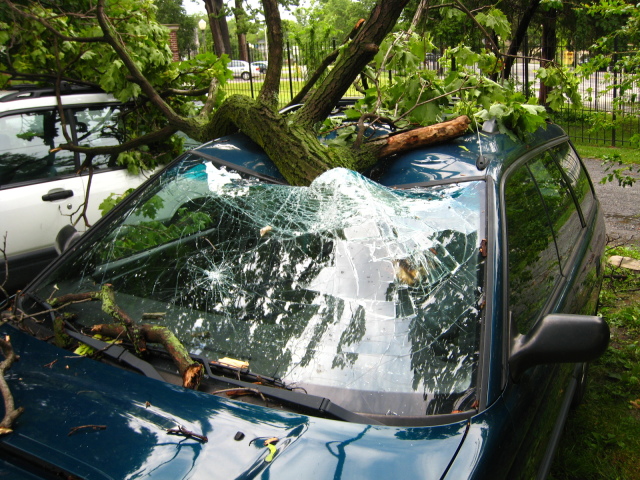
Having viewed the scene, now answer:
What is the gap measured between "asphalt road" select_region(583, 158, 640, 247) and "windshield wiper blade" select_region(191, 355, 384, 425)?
4852mm

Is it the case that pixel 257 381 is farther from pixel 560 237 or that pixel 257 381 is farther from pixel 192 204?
pixel 560 237

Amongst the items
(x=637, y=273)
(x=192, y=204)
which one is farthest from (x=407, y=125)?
(x=637, y=273)

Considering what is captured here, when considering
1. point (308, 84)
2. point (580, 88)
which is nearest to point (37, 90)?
point (308, 84)

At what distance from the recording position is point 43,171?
16.4 feet

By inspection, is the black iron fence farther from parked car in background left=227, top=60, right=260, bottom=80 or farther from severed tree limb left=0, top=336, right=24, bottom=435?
severed tree limb left=0, top=336, right=24, bottom=435

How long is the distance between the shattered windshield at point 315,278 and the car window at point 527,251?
6.4 inches

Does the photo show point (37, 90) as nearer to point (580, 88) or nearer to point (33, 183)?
point (33, 183)

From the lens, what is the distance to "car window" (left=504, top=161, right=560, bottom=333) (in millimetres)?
2135

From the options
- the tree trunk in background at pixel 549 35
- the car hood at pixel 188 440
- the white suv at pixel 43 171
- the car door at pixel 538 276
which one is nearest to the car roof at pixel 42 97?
the white suv at pixel 43 171

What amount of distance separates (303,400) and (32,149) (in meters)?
4.18

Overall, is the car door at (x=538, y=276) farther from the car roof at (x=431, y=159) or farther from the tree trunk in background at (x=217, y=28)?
the tree trunk in background at (x=217, y=28)

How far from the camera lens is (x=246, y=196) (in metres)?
2.67

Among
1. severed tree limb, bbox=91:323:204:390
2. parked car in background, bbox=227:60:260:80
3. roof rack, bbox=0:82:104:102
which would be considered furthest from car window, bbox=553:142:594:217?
parked car in background, bbox=227:60:260:80

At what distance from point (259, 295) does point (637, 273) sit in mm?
4299
